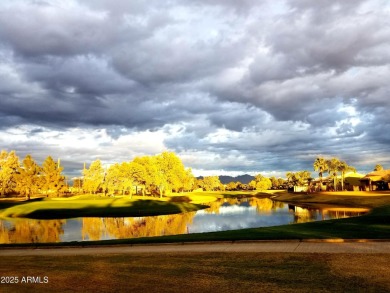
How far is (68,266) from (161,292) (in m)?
6.21

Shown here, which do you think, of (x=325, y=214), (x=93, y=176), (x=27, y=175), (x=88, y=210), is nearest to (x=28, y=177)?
(x=27, y=175)

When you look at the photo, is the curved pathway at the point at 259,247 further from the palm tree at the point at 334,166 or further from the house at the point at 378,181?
the palm tree at the point at 334,166

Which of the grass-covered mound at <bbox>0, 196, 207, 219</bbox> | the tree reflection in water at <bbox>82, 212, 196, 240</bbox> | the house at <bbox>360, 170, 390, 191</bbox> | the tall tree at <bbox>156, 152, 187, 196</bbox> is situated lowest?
the tree reflection in water at <bbox>82, 212, 196, 240</bbox>

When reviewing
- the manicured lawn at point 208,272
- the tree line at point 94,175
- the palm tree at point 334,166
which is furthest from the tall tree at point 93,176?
the manicured lawn at point 208,272

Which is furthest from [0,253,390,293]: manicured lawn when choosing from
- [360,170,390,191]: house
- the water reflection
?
[360,170,390,191]: house

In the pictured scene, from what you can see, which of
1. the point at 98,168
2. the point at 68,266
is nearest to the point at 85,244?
the point at 68,266

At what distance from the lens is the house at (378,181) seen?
354 feet

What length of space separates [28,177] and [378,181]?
364 feet

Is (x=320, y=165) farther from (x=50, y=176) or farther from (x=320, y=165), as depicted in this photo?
(x=50, y=176)

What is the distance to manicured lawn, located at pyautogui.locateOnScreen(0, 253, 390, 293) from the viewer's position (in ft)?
36.1

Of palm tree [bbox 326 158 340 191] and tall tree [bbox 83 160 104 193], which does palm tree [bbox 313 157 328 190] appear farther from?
tall tree [bbox 83 160 104 193]

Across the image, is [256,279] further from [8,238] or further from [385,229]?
[8,238]

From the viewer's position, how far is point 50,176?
363ft

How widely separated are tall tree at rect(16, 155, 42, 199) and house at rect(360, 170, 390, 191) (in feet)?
342
